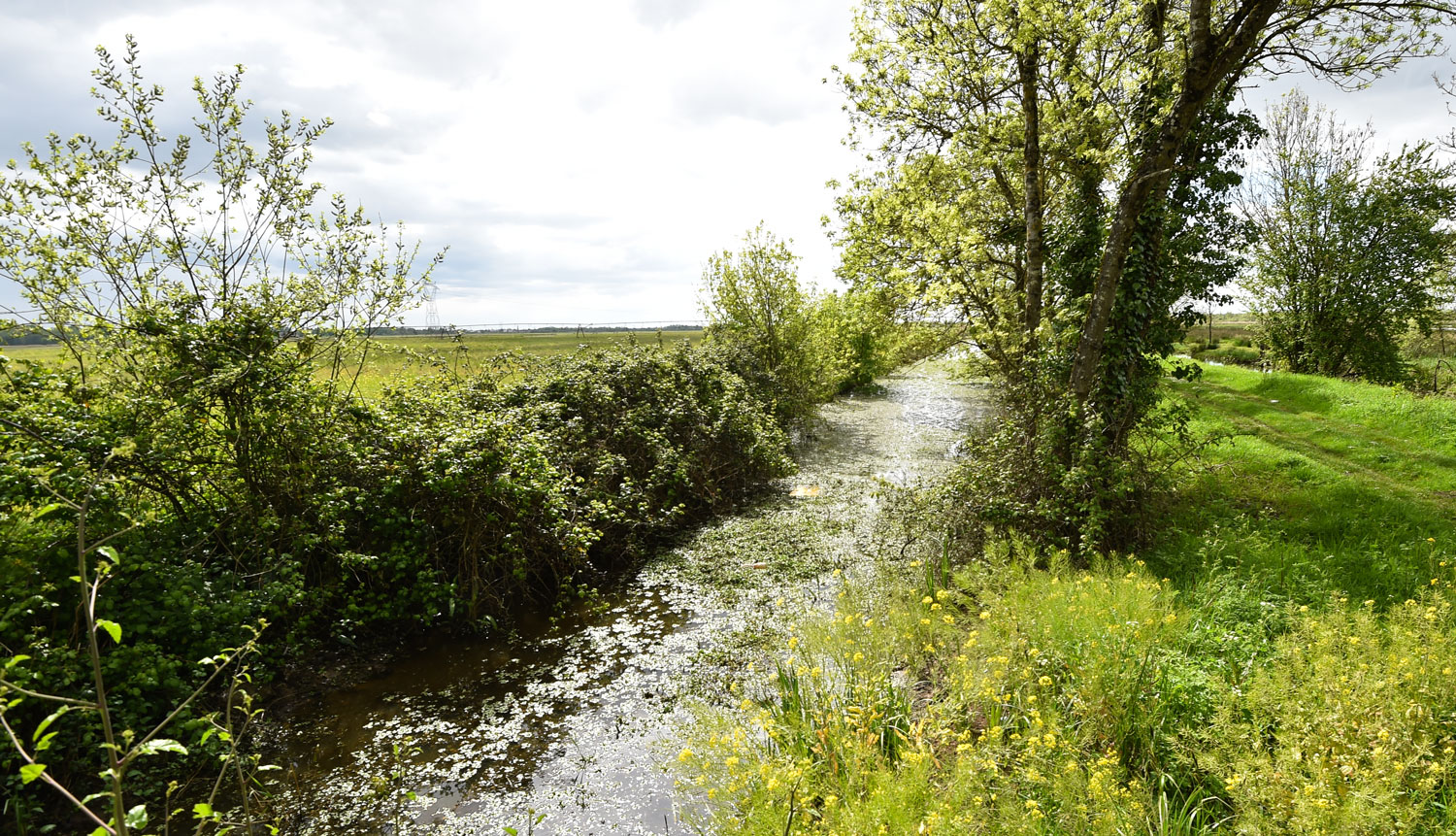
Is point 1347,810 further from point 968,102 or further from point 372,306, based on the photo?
point 968,102

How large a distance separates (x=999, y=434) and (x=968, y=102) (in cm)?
714

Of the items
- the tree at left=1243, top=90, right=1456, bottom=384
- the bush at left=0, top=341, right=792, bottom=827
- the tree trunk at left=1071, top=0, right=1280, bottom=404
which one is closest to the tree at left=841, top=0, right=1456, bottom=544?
the tree trunk at left=1071, top=0, right=1280, bottom=404

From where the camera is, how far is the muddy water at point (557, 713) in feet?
15.0

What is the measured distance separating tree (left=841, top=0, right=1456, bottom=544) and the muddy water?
12.5ft

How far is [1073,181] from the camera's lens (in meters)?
9.38

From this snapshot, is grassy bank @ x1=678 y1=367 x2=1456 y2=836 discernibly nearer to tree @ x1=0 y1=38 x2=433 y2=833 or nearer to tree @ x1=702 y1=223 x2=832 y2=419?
tree @ x1=0 y1=38 x2=433 y2=833

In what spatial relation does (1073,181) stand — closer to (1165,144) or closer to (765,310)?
(1165,144)

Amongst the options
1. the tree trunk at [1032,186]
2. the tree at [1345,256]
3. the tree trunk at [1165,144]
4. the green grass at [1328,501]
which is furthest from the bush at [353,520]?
the tree at [1345,256]

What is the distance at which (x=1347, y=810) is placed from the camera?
2842 mm

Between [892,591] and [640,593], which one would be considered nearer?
[892,591]

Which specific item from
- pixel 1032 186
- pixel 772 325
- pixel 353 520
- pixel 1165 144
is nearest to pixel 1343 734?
pixel 1165 144

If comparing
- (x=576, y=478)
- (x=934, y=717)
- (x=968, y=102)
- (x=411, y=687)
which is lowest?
(x=411, y=687)

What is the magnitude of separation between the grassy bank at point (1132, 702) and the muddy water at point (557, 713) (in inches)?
33.7

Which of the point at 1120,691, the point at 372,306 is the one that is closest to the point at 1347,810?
the point at 1120,691
